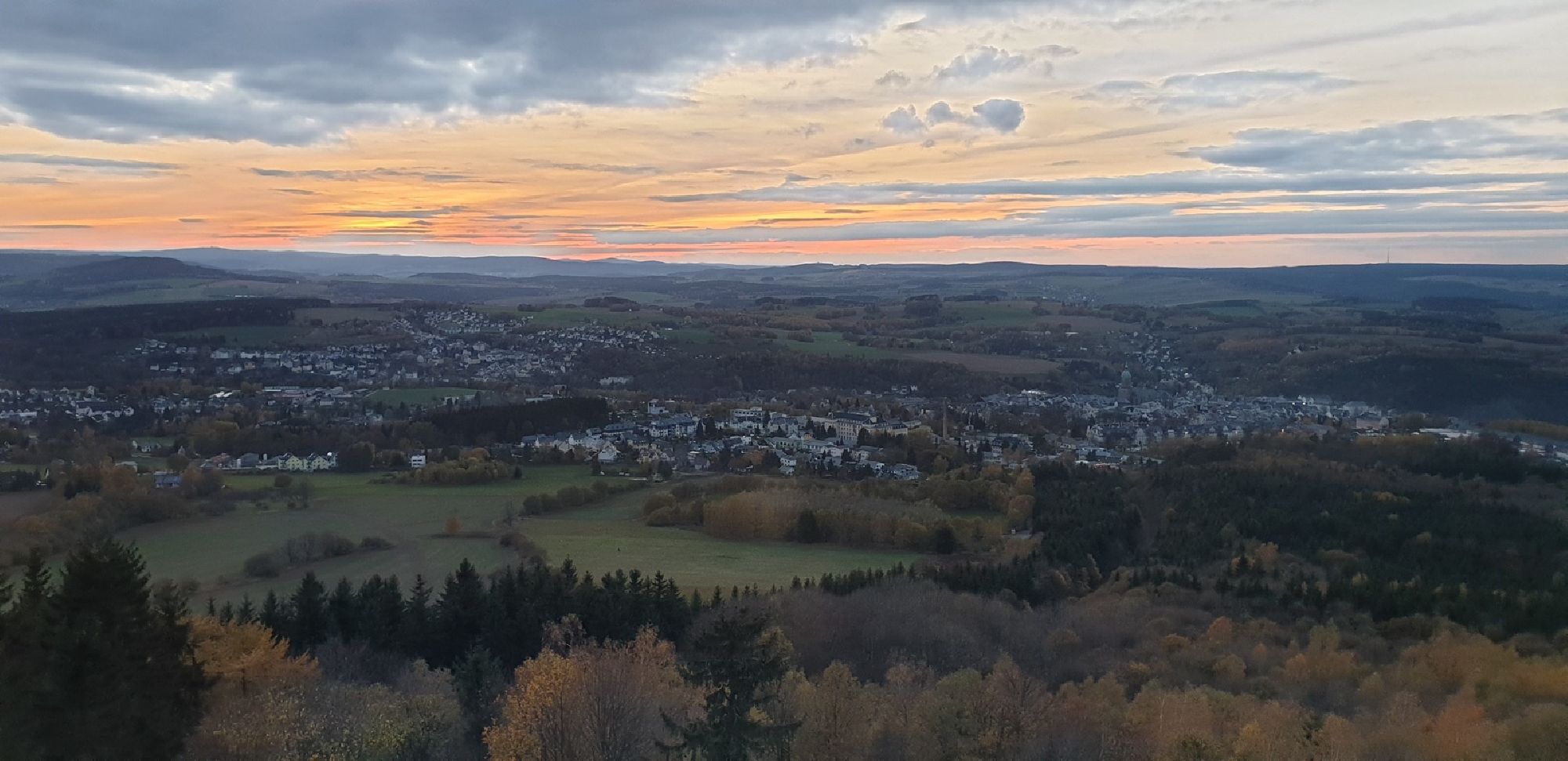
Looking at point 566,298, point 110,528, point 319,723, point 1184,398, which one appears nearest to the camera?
point 319,723

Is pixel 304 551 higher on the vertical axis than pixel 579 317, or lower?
lower

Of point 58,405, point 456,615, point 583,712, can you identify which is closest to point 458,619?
point 456,615

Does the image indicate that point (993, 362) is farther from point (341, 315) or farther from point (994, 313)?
point (341, 315)

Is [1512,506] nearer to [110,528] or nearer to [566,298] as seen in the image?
[110,528]

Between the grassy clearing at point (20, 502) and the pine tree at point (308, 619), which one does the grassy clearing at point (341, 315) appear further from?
the pine tree at point (308, 619)

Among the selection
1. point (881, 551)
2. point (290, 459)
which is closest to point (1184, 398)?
point (881, 551)
